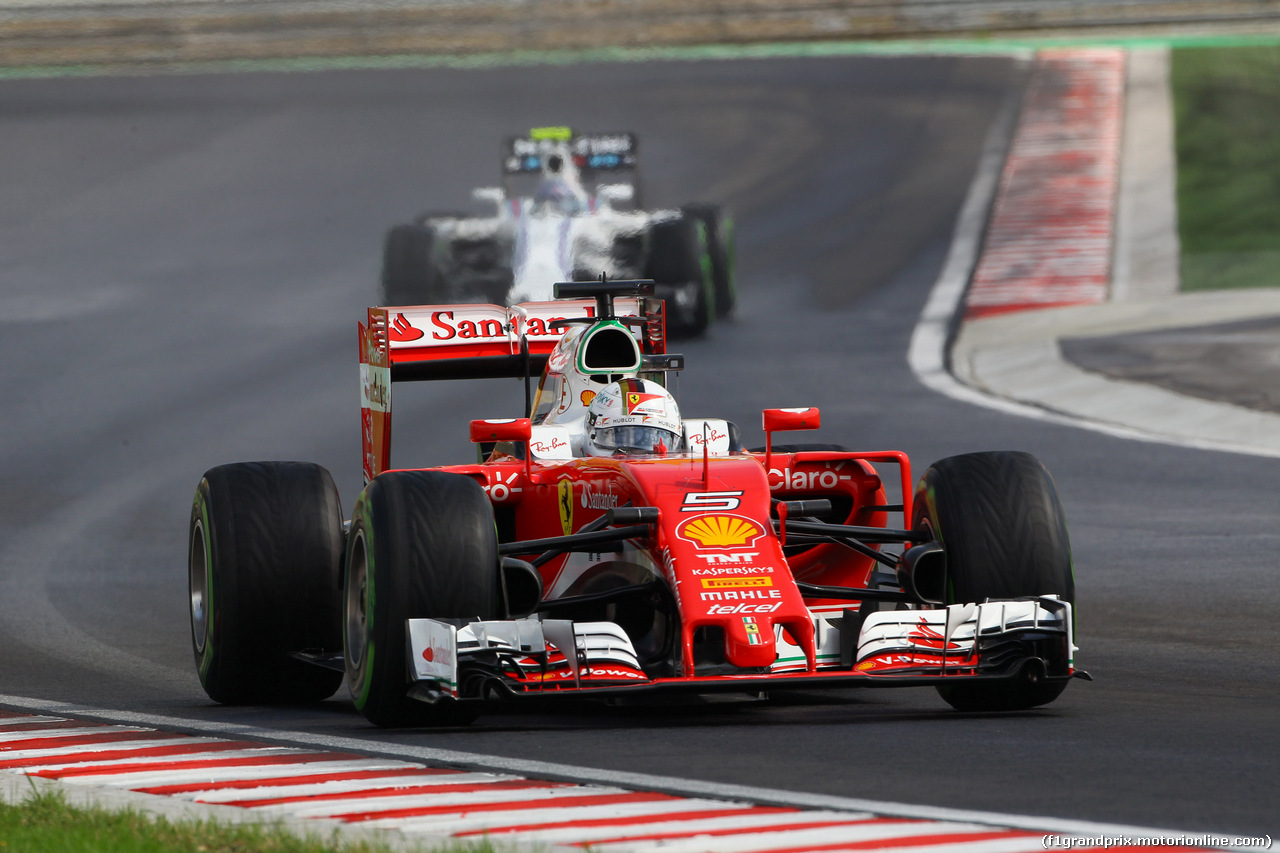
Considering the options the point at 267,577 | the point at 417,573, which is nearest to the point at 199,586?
the point at 267,577

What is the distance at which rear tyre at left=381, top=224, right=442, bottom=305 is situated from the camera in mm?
25641

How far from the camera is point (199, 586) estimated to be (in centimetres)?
1091

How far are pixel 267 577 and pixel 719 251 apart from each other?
17.0 m

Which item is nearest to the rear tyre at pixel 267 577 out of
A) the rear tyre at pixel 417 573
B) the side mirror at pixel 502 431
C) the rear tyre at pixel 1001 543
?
the side mirror at pixel 502 431

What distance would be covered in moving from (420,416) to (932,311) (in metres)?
7.98

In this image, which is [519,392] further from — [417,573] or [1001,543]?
[417,573]

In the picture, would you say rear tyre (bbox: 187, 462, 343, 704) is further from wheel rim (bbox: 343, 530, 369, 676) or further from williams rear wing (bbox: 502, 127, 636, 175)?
williams rear wing (bbox: 502, 127, 636, 175)

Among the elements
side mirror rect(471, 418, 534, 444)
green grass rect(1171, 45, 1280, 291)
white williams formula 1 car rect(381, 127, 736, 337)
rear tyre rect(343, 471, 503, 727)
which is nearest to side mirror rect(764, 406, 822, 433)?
side mirror rect(471, 418, 534, 444)

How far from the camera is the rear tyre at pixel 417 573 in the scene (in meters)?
8.70

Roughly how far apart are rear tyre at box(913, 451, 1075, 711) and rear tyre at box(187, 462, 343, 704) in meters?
3.12

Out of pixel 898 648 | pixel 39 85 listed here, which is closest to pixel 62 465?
pixel 898 648

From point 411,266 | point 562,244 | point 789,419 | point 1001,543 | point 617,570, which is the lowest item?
point 617,570

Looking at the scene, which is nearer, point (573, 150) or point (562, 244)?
point (562, 244)

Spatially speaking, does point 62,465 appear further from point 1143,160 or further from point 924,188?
point 1143,160
